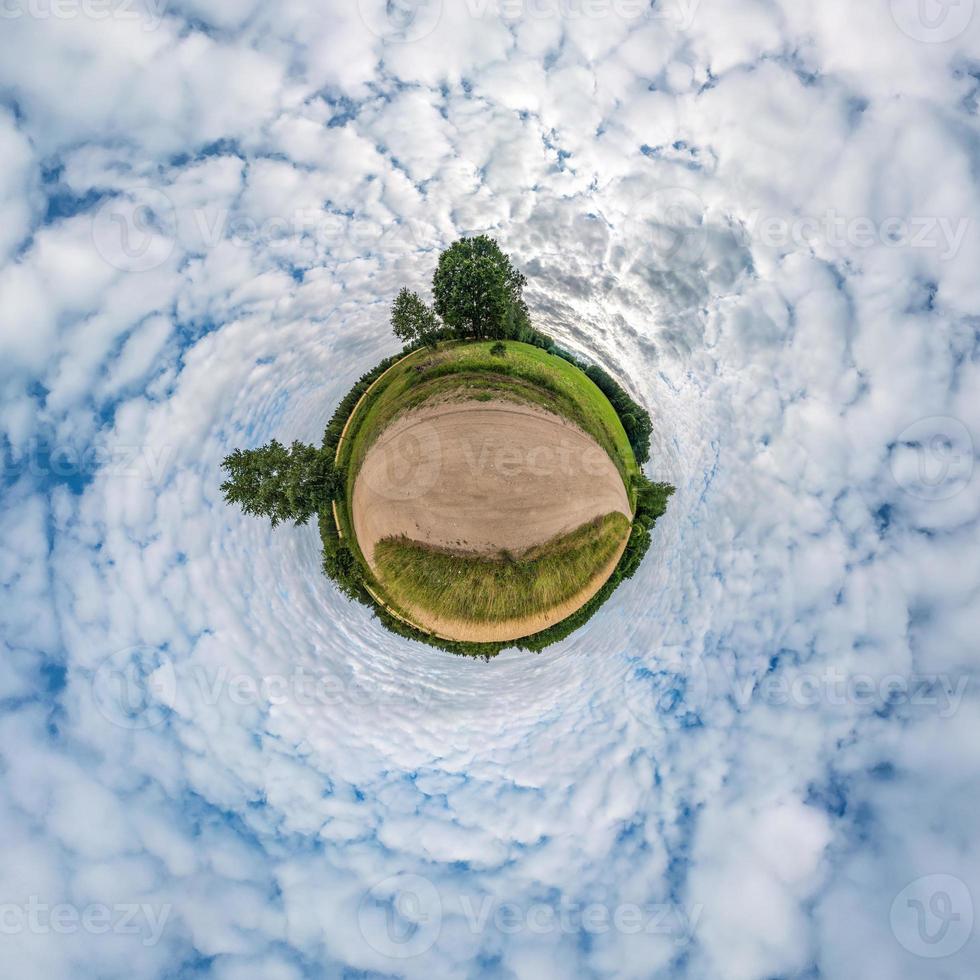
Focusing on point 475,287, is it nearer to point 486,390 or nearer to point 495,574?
point 486,390

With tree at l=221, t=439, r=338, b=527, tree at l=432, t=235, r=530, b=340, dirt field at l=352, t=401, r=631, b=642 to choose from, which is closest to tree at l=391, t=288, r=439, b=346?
tree at l=432, t=235, r=530, b=340

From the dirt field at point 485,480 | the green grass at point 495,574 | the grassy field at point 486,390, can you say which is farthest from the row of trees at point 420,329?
the green grass at point 495,574

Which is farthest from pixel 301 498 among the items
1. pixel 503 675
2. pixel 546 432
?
pixel 503 675

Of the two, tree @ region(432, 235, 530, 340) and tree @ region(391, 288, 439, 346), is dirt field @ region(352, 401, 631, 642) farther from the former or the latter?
tree @ region(432, 235, 530, 340)

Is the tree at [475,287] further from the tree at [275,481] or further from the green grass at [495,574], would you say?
the green grass at [495,574]

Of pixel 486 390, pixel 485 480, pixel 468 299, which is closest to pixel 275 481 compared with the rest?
pixel 485 480

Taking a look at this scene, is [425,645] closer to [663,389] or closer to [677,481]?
[677,481]
